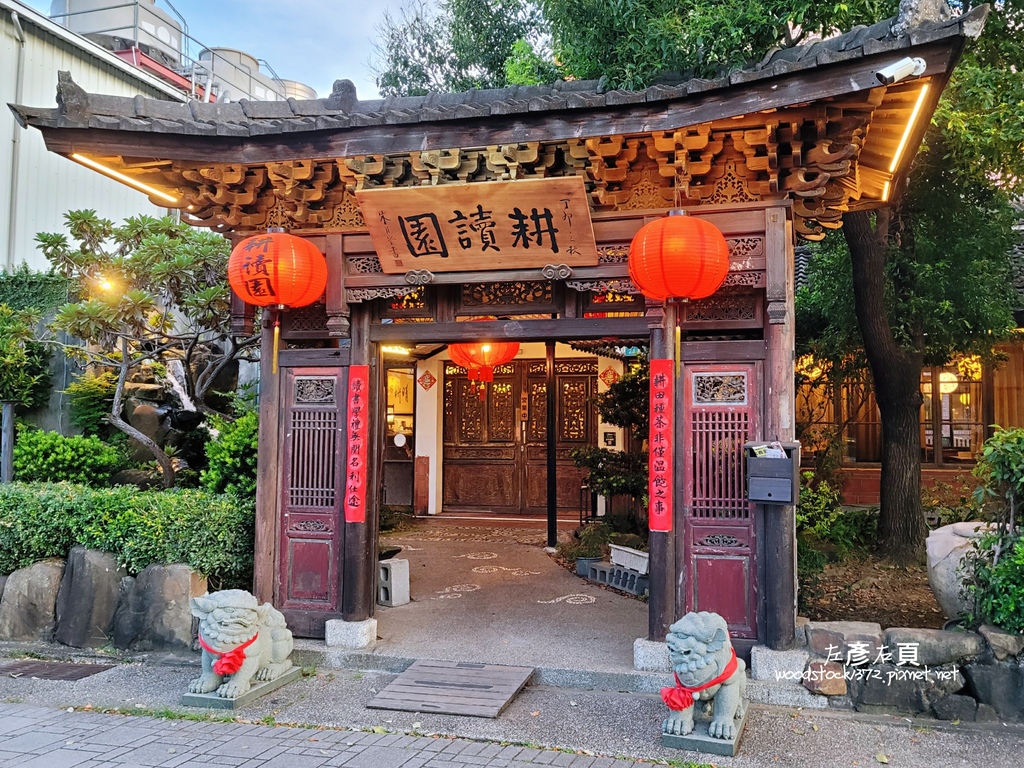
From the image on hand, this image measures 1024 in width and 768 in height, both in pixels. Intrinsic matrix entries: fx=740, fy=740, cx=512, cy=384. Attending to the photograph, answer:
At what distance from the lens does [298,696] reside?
5477mm

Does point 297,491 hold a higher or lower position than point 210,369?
lower

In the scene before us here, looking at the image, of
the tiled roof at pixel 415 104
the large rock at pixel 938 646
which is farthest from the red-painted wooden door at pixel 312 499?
the large rock at pixel 938 646

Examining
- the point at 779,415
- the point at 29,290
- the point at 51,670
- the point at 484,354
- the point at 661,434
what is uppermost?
the point at 29,290

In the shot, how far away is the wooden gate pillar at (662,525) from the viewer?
5.55 meters

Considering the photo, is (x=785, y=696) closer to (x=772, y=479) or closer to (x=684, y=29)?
(x=772, y=479)

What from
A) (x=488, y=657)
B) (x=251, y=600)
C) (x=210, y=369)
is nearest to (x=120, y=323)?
(x=210, y=369)

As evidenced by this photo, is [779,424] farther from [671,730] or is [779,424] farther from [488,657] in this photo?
[488,657]

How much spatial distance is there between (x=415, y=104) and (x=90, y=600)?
5.29 metres

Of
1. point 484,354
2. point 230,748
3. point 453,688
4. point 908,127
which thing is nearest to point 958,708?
point 453,688

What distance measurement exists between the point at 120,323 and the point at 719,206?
6.77 m

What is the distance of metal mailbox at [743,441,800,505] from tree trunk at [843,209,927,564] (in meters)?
4.29

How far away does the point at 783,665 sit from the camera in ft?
17.3

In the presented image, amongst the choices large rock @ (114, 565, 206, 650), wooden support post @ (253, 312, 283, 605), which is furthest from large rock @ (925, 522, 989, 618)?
large rock @ (114, 565, 206, 650)

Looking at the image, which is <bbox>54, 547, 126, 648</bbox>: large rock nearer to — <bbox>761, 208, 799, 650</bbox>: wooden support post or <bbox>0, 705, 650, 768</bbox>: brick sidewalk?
<bbox>0, 705, 650, 768</bbox>: brick sidewalk
